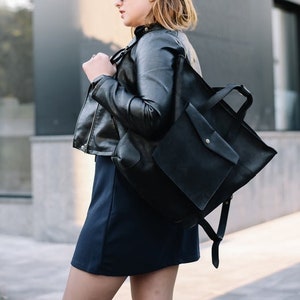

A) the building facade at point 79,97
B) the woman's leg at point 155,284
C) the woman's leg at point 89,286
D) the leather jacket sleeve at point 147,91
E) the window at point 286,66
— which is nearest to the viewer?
the leather jacket sleeve at point 147,91

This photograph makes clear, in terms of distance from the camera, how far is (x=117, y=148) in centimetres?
211

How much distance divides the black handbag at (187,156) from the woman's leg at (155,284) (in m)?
0.24

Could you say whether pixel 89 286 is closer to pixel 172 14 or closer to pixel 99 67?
pixel 99 67

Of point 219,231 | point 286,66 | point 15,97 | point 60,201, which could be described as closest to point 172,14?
point 219,231

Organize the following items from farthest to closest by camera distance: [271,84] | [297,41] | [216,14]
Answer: [297,41], [271,84], [216,14]

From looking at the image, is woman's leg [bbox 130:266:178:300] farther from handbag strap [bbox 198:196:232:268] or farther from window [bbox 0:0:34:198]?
window [bbox 0:0:34:198]

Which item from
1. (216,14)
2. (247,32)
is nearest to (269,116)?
(247,32)

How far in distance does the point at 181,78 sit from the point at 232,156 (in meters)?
0.30

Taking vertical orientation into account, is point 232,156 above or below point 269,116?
above

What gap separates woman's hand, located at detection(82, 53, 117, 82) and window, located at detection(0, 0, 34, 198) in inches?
239

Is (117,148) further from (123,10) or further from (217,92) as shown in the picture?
(123,10)

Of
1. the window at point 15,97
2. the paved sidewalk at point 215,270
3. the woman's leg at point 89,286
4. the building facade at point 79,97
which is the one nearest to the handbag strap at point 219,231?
the woman's leg at point 89,286

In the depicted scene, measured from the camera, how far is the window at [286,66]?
10.1 meters

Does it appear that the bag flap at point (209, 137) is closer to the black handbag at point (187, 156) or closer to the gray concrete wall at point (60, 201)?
the black handbag at point (187, 156)
